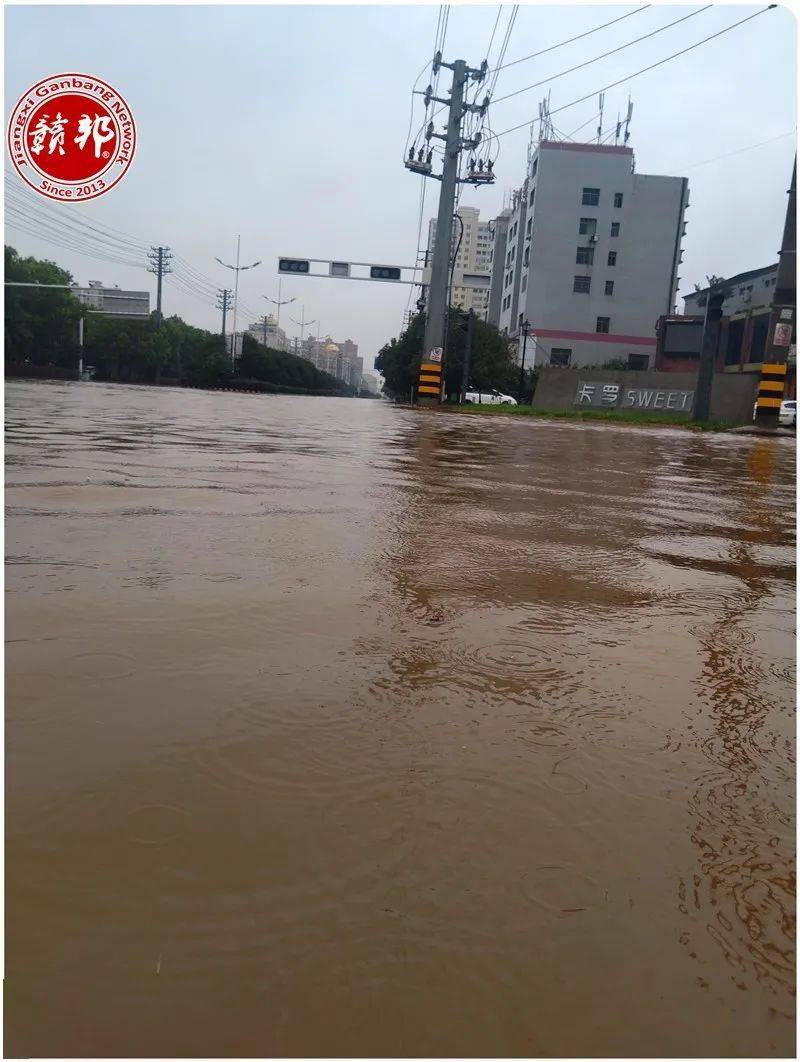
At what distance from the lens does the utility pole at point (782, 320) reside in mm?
16281

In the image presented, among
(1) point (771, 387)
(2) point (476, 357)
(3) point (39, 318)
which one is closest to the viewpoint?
(1) point (771, 387)

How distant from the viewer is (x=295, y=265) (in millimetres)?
32250

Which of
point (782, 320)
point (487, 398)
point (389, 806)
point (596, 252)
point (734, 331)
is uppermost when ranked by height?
point (596, 252)

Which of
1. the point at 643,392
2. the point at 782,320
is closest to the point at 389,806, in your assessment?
the point at 782,320

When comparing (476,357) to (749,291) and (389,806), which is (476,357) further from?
(389,806)

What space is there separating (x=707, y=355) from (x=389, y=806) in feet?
66.5

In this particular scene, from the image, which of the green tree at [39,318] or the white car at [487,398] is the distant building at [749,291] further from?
the green tree at [39,318]

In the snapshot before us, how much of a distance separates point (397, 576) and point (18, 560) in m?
1.22

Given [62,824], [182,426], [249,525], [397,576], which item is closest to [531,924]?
[62,824]

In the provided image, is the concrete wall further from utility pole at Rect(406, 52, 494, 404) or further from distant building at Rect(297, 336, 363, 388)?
distant building at Rect(297, 336, 363, 388)

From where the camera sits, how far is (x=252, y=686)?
5.27 feet

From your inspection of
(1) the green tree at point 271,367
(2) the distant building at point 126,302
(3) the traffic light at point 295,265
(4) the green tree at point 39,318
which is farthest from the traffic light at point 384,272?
(1) the green tree at point 271,367

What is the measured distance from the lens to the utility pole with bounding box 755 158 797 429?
641 inches

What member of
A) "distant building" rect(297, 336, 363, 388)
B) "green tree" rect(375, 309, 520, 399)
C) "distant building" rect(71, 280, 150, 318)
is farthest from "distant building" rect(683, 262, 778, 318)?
"distant building" rect(297, 336, 363, 388)
